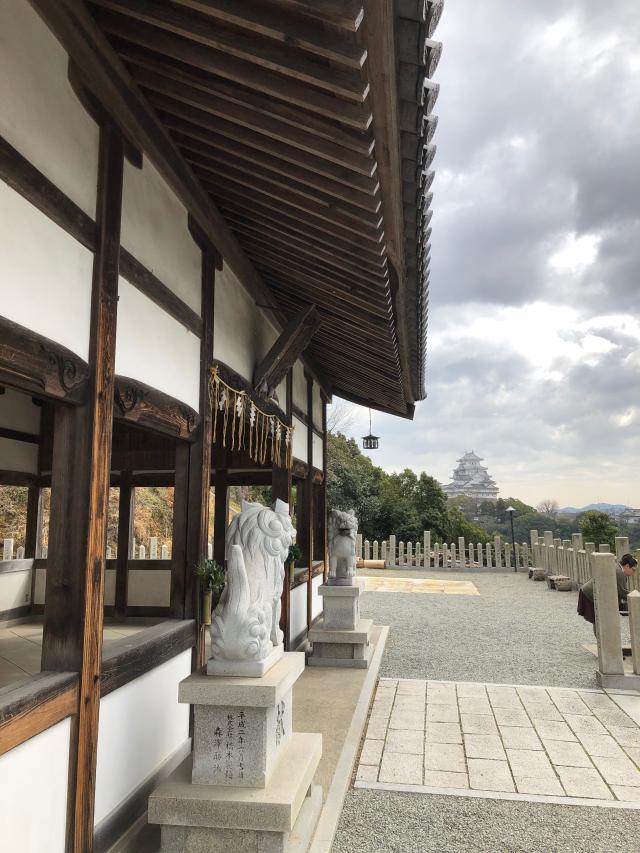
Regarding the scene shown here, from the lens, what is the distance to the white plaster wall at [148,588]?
827 cm

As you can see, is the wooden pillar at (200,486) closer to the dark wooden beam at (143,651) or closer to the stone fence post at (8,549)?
the dark wooden beam at (143,651)

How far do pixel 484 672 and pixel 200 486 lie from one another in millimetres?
4567

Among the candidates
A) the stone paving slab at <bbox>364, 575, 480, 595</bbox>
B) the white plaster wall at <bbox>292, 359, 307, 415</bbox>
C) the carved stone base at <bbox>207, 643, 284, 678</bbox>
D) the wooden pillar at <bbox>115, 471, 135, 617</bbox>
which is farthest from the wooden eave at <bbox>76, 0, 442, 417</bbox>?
the stone paving slab at <bbox>364, 575, 480, 595</bbox>

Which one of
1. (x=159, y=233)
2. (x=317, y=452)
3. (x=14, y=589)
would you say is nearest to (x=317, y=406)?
(x=317, y=452)

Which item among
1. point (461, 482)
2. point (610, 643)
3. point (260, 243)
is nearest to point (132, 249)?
point (260, 243)

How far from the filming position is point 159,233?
353 centimetres

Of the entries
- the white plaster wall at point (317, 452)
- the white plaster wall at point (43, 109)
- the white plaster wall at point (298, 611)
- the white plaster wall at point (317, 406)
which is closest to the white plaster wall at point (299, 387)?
the white plaster wall at point (317, 406)

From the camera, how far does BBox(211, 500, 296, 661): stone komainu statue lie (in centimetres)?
304

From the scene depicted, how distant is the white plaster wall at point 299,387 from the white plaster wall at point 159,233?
375cm

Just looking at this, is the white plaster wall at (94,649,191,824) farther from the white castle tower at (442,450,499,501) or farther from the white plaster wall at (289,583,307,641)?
the white castle tower at (442,450,499,501)

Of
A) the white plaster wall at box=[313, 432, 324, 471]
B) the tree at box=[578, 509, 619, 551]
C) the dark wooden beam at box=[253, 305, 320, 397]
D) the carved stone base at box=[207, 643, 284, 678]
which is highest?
the dark wooden beam at box=[253, 305, 320, 397]

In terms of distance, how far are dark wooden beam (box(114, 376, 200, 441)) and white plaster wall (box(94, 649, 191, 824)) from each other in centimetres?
135

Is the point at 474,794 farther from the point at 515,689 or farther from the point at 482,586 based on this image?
the point at 482,586

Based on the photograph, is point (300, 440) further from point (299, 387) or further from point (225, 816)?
point (225, 816)
